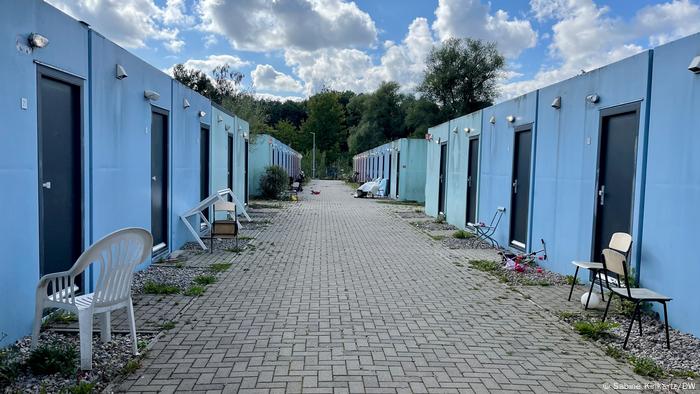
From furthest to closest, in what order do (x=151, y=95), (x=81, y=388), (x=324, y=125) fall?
(x=324, y=125) → (x=151, y=95) → (x=81, y=388)

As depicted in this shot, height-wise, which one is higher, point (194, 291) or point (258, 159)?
point (258, 159)

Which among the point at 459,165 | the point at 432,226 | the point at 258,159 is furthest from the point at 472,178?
the point at 258,159

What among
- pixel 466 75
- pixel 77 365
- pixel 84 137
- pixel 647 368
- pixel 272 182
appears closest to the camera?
pixel 77 365

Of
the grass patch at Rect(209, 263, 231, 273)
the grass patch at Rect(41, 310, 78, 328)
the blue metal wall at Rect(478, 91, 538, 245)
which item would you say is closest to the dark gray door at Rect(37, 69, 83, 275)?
the grass patch at Rect(41, 310, 78, 328)

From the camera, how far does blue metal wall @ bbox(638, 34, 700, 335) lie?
16.5 feet

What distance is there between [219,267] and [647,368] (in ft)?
19.0

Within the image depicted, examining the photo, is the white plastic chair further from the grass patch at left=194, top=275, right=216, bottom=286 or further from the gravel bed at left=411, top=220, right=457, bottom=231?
the gravel bed at left=411, top=220, right=457, bottom=231

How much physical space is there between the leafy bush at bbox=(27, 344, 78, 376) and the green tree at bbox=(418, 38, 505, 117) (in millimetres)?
44889

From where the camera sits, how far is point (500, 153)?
10891 mm

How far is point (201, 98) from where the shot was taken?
1112cm

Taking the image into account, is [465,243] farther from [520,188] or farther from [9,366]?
[9,366]

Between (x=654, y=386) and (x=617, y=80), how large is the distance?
403cm

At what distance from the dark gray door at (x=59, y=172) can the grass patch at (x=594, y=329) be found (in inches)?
200

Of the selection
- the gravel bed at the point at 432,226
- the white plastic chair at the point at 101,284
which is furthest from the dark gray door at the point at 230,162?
the white plastic chair at the point at 101,284
